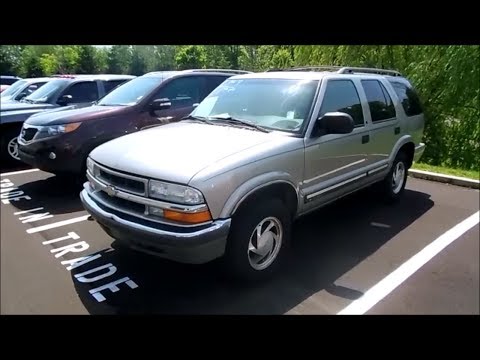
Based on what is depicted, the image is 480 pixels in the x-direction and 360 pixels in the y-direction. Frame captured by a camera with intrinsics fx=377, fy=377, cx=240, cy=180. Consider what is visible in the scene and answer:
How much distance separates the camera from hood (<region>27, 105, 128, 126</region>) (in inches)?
189

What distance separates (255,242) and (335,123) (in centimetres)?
119

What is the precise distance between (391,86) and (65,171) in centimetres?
419

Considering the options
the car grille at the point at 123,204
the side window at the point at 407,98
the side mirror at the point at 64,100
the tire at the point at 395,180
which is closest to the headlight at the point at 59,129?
the car grille at the point at 123,204

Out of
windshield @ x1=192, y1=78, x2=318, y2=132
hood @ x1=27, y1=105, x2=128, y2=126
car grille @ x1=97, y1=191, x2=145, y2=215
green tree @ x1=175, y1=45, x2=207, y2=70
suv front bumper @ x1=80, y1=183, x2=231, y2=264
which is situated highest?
green tree @ x1=175, y1=45, x2=207, y2=70

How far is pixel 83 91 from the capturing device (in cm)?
733

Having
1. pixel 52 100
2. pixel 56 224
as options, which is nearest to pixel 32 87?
pixel 52 100

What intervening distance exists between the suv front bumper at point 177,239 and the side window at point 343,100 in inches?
61.3

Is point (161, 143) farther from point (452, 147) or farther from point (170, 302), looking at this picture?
point (452, 147)

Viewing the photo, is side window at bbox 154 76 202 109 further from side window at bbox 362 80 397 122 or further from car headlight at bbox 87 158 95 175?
side window at bbox 362 80 397 122

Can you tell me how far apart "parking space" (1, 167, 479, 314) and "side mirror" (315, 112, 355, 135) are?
1114mm

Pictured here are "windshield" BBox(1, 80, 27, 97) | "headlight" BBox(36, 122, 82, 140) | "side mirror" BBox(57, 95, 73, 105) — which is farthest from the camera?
"windshield" BBox(1, 80, 27, 97)

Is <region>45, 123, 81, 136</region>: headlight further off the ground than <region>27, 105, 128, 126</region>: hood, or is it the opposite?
<region>27, 105, 128, 126</region>: hood

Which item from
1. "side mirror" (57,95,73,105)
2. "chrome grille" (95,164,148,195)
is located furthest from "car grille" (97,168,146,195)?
"side mirror" (57,95,73,105)
